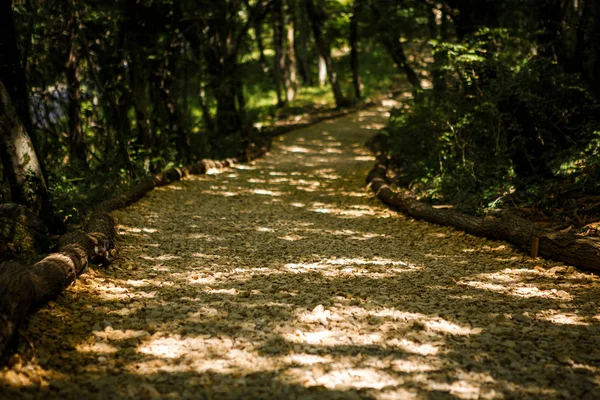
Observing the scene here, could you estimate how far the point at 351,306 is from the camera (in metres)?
4.27

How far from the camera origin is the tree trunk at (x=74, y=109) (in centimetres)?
989

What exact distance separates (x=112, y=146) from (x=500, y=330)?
31.0ft

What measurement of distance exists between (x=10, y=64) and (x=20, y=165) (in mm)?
1172

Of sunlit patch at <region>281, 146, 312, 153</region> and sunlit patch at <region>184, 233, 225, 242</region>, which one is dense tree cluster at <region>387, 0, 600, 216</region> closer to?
sunlit patch at <region>184, 233, 225, 242</region>

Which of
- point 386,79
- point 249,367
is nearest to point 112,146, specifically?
point 249,367

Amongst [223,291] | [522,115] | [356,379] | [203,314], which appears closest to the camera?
[356,379]

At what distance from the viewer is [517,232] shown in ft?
18.4

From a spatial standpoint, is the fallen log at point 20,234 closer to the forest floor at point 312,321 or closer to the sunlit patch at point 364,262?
the forest floor at point 312,321

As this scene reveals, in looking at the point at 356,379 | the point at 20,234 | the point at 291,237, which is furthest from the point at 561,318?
the point at 20,234

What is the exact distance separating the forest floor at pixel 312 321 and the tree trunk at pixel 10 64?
78.4 inches

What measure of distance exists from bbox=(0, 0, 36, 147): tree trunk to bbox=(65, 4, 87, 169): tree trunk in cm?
399

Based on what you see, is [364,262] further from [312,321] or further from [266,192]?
[266,192]

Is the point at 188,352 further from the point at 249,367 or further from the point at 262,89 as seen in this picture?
the point at 262,89

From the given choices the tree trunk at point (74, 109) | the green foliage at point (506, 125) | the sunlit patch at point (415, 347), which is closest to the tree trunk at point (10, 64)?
the tree trunk at point (74, 109)
